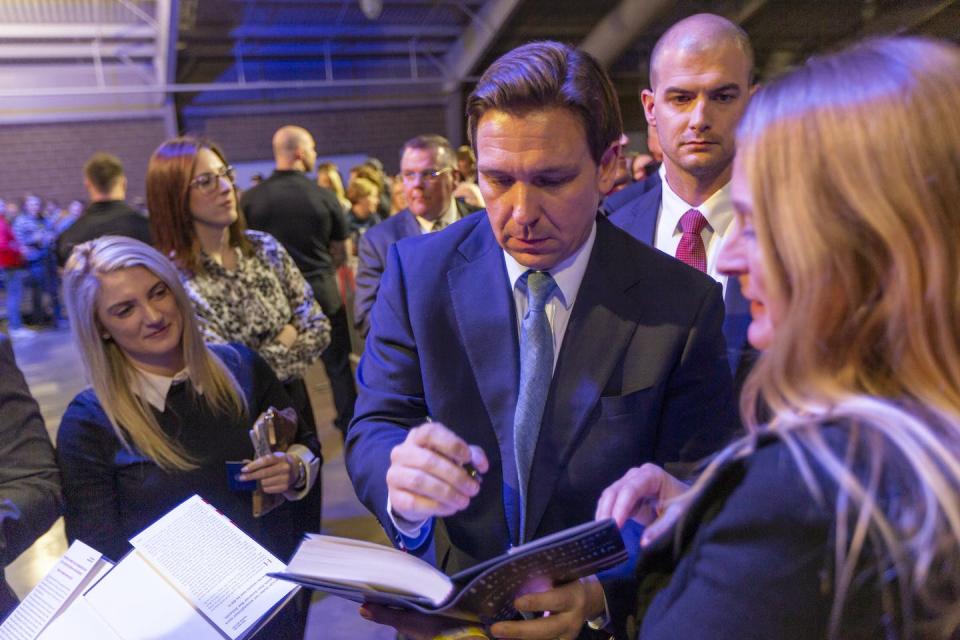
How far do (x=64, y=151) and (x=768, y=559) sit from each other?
1212 cm

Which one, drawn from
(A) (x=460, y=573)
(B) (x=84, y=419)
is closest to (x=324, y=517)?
(B) (x=84, y=419)

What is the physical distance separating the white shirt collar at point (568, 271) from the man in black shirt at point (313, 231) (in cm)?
290

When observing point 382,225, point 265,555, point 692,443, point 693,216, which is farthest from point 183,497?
point 382,225

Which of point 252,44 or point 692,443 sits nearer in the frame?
point 692,443

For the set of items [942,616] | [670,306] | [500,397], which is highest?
[670,306]

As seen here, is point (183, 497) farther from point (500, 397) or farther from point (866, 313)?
point (866, 313)

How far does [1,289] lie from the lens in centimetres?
964

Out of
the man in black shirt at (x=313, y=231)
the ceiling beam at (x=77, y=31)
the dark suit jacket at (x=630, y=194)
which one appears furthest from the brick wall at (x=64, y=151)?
the dark suit jacket at (x=630, y=194)

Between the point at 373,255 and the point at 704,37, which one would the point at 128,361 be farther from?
the point at 704,37

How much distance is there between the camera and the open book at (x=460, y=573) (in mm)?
802

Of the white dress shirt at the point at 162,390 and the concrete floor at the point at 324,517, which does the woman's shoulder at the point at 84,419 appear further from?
the concrete floor at the point at 324,517

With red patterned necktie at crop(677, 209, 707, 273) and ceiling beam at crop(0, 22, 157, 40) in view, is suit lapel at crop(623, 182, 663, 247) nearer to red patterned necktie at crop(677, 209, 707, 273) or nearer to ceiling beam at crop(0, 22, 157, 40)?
red patterned necktie at crop(677, 209, 707, 273)

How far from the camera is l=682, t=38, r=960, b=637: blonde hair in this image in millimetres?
625

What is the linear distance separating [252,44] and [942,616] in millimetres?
11319
